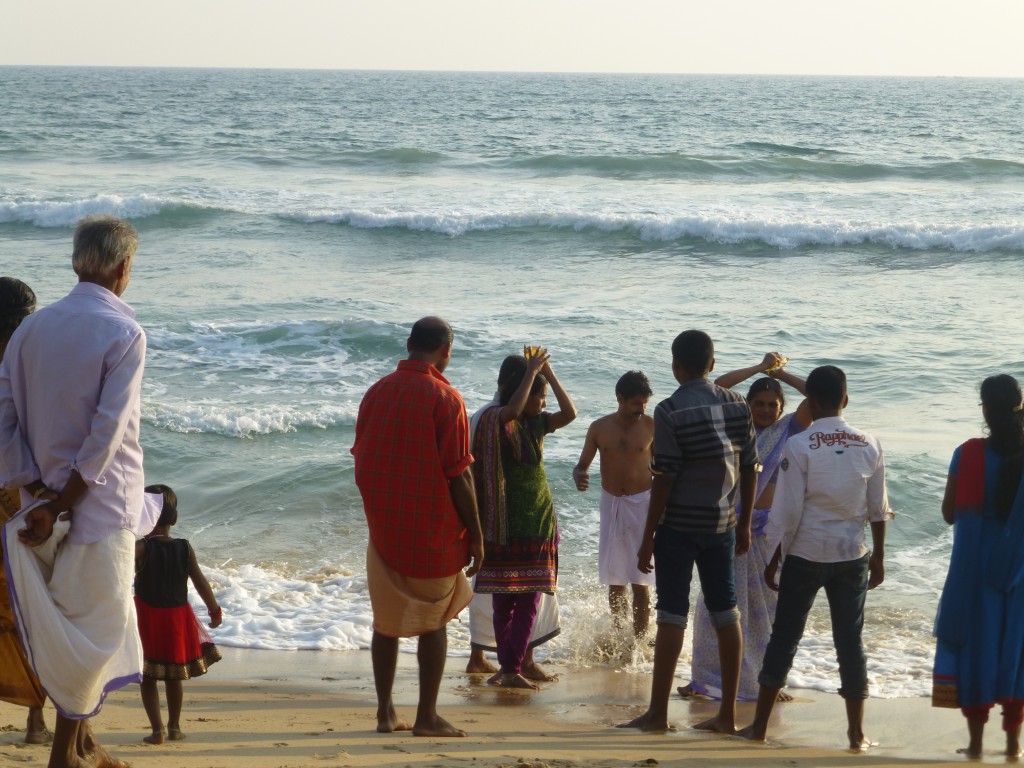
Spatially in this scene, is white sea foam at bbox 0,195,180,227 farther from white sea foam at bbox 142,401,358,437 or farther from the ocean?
white sea foam at bbox 142,401,358,437

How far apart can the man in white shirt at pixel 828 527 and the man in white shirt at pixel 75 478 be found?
8.22ft

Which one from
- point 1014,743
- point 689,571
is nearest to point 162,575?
point 689,571

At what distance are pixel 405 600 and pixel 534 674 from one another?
1553 millimetres

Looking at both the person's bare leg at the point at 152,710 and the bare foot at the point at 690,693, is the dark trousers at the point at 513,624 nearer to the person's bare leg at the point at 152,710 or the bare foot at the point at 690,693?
the bare foot at the point at 690,693

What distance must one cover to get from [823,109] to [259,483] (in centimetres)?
5758

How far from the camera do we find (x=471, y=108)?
6347 centimetres

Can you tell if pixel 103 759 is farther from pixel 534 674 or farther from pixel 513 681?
pixel 534 674

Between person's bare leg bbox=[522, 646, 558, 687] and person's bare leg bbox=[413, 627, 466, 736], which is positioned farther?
person's bare leg bbox=[522, 646, 558, 687]

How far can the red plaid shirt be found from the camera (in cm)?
420

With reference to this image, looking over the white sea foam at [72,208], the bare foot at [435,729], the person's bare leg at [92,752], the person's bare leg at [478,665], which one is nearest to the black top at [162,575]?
the person's bare leg at [92,752]

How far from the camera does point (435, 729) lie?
4.35 m

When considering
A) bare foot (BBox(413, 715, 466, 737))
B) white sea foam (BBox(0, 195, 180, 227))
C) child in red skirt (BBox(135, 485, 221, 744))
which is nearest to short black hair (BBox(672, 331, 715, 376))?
bare foot (BBox(413, 715, 466, 737))

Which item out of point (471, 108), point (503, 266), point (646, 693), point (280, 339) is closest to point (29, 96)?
point (471, 108)

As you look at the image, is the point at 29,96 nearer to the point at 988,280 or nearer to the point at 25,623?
the point at 988,280
